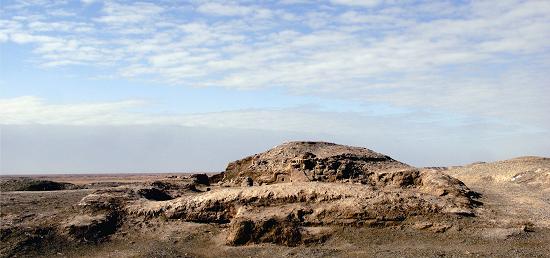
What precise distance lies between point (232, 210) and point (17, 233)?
6495 mm

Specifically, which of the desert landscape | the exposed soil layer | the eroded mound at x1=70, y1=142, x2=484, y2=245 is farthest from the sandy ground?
the exposed soil layer

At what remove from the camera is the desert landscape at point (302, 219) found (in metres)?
15.4

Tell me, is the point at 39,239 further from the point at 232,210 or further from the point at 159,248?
the point at 232,210

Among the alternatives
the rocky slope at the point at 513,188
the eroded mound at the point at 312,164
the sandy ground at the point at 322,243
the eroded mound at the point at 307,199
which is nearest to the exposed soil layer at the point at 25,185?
the sandy ground at the point at 322,243

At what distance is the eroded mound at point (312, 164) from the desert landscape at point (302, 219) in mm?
57

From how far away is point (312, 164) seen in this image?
65.4 ft

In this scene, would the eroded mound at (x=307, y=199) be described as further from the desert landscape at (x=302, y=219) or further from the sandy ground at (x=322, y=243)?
the sandy ground at (x=322, y=243)

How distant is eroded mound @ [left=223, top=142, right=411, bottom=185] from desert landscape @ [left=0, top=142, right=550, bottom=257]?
0.06 m

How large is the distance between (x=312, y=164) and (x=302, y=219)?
3662mm

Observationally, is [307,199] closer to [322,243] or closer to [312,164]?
[322,243]

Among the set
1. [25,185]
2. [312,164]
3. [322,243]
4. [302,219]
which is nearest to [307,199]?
[302,219]

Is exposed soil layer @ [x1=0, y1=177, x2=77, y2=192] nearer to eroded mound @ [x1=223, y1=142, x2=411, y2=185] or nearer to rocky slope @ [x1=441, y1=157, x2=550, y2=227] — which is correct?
eroded mound @ [x1=223, y1=142, x2=411, y2=185]

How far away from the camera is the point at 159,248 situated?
15984mm

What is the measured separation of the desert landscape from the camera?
15367mm
